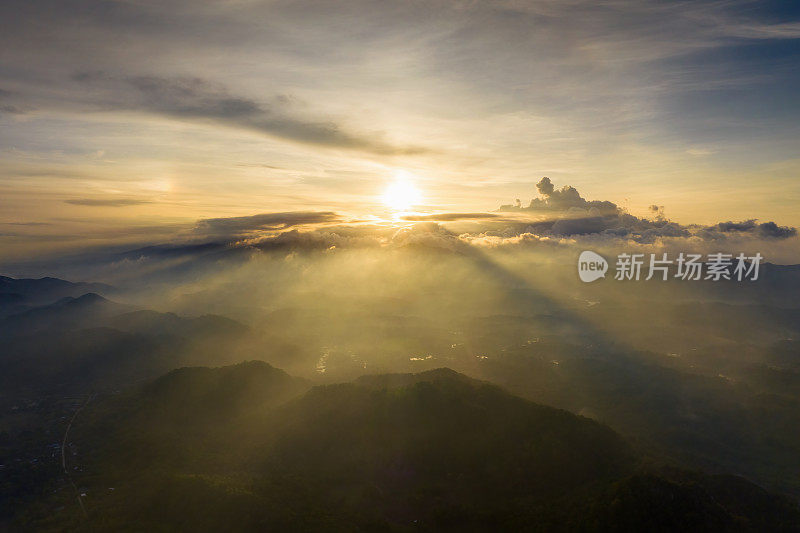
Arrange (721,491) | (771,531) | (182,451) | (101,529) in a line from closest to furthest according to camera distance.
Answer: (101,529)
(771,531)
(721,491)
(182,451)

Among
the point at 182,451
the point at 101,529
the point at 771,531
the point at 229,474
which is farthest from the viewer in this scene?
the point at 182,451

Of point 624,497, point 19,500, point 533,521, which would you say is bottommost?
point 19,500

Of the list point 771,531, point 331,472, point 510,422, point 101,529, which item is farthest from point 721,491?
point 101,529

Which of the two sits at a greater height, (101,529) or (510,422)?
(510,422)

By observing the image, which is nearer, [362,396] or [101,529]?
[101,529]

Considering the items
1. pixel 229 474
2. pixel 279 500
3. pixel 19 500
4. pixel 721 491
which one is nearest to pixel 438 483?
pixel 279 500

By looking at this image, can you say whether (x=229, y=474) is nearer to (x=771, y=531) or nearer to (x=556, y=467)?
(x=556, y=467)
